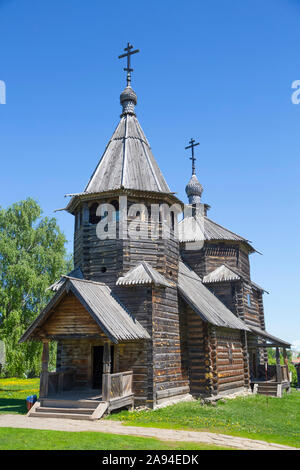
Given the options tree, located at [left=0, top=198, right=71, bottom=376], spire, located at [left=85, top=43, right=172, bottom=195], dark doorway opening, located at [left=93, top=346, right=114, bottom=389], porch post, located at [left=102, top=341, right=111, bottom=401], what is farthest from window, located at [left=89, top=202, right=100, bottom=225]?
tree, located at [left=0, top=198, right=71, bottom=376]

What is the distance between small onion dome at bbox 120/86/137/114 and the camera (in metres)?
21.5

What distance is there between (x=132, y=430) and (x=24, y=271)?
18.7 meters

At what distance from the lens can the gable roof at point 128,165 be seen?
59.5ft

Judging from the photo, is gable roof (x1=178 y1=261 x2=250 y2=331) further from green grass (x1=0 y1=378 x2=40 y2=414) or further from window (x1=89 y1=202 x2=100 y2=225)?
green grass (x1=0 y1=378 x2=40 y2=414)

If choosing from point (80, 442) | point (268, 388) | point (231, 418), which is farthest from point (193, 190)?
point (80, 442)

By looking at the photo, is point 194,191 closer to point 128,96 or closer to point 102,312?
point 128,96

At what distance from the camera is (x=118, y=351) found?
51.3 ft

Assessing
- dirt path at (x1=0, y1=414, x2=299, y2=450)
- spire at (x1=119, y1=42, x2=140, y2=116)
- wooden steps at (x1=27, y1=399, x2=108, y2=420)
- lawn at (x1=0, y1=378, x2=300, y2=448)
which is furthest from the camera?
spire at (x1=119, y1=42, x2=140, y2=116)

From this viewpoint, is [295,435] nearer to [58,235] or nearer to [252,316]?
[252,316]

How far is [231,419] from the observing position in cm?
1296

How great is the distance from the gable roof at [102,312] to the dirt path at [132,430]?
2584 millimetres

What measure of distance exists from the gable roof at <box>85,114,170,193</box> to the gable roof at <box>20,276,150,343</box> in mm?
4960

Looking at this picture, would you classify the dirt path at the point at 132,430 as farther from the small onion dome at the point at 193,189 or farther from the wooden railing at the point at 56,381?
the small onion dome at the point at 193,189

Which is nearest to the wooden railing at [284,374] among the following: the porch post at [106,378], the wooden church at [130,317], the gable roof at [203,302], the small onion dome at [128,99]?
the wooden church at [130,317]
